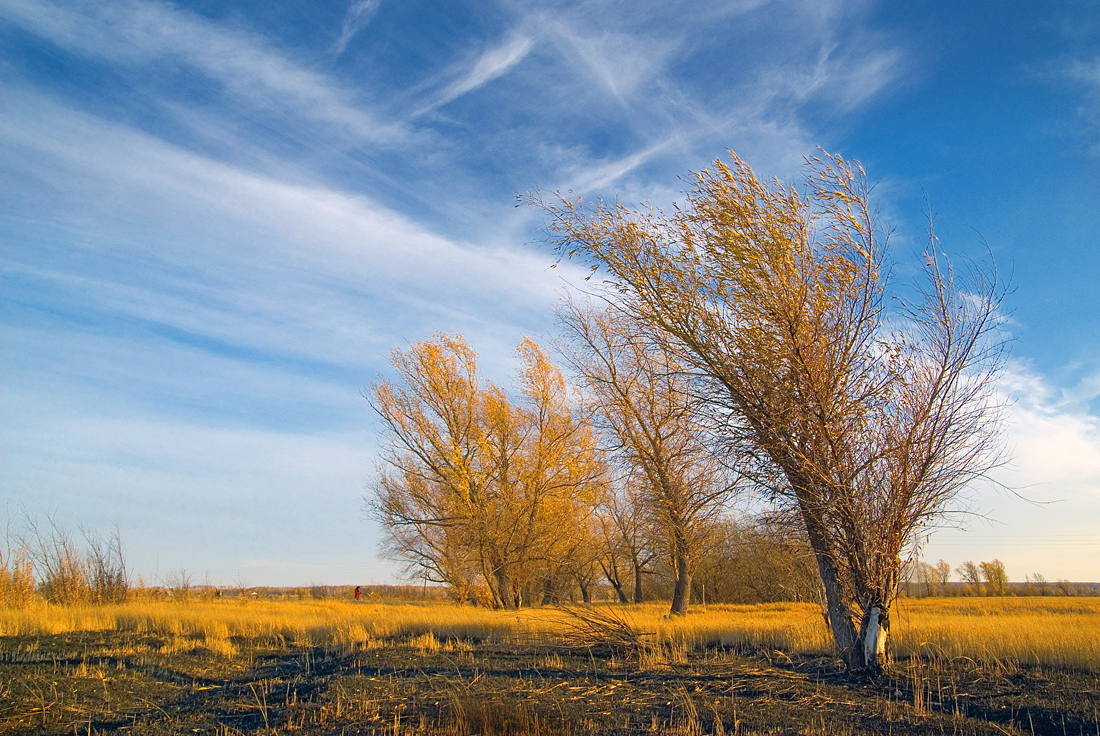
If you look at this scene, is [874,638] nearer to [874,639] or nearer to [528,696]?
[874,639]

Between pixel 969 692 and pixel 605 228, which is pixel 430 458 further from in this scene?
pixel 969 692

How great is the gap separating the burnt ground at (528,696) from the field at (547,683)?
28 mm

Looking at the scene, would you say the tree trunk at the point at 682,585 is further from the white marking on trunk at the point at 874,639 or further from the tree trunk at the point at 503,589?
the white marking on trunk at the point at 874,639

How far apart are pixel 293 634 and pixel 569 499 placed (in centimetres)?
1414

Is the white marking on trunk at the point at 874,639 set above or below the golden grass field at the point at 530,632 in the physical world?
above

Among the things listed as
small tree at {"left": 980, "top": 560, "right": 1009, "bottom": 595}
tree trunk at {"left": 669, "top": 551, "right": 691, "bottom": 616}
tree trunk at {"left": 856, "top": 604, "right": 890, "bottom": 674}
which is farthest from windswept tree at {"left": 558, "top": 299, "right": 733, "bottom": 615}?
small tree at {"left": 980, "top": 560, "right": 1009, "bottom": 595}

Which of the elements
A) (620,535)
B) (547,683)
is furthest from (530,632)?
(620,535)

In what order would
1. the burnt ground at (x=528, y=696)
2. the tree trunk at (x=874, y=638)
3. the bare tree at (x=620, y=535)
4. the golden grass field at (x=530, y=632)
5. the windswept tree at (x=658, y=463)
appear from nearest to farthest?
the burnt ground at (x=528, y=696) → the tree trunk at (x=874, y=638) → the golden grass field at (x=530, y=632) → the windswept tree at (x=658, y=463) → the bare tree at (x=620, y=535)

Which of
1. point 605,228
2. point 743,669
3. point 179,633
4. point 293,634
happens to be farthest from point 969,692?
point 179,633

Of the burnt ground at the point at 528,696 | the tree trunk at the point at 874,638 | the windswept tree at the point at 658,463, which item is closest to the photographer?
the burnt ground at the point at 528,696

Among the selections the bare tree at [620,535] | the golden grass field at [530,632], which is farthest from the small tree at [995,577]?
the golden grass field at [530,632]

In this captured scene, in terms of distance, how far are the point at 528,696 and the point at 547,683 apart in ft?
2.65

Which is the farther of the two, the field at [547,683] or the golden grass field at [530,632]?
the golden grass field at [530,632]

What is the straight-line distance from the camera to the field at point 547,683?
5480 millimetres
